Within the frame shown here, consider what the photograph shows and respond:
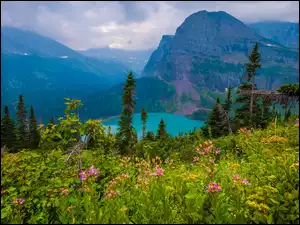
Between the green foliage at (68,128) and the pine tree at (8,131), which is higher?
the green foliage at (68,128)

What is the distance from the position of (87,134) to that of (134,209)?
11.3ft

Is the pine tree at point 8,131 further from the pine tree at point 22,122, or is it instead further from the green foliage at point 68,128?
the green foliage at point 68,128

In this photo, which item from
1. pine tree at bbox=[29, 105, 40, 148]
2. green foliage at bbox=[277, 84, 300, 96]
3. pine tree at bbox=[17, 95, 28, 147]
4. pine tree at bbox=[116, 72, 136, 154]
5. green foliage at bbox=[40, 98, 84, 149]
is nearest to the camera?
green foliage at bbox=[40, 98, 84, 149]

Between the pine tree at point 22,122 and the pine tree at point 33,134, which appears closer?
the pine tree at point 33,134

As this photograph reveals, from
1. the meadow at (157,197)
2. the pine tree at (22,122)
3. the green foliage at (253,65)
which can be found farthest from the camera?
the pine tree at (22,122)

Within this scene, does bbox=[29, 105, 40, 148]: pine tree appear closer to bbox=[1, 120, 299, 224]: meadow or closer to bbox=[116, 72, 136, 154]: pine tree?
bbox=[116, 72, 136, 154]: pine tree

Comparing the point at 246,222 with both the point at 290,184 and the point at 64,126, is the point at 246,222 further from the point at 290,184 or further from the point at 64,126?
the point at 64,126

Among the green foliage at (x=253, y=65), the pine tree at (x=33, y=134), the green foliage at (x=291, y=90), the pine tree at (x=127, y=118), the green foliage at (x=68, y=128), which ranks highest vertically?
the green foliage at (x=253, y=65)

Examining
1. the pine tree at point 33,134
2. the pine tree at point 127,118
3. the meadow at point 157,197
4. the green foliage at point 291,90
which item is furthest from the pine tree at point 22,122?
the meadow at point 157,197

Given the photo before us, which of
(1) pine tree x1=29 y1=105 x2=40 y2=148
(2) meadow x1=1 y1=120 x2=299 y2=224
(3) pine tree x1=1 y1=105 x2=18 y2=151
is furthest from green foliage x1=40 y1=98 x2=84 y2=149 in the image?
(1) pine tree x1=29 y1=105 x2=40 y2=148

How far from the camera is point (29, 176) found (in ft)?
16.3

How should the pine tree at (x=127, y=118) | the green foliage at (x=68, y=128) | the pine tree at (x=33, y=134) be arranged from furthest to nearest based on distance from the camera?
1. the pine tree at (x=33, y=134)
2. the pine tree at (x=127, y=118)
3. the green foliage at (x=68, y=128)

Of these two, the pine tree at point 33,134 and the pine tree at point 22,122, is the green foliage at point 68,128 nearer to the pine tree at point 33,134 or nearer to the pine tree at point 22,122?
the pine tree at point 33,134

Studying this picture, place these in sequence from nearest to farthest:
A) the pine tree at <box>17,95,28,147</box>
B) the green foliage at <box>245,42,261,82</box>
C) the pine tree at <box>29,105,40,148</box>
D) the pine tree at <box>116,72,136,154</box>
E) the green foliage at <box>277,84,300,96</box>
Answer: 1. the green foliage at <box>277,84,300,96</box>
2. the green foliage at <box>245,42,261,82</box>
3. the pine tree at <box>116,72,136,154</box>
4. the pine tree at <box>29,105,40,148</box>
5. the pine tree at <box>17,95,28,147</box>
